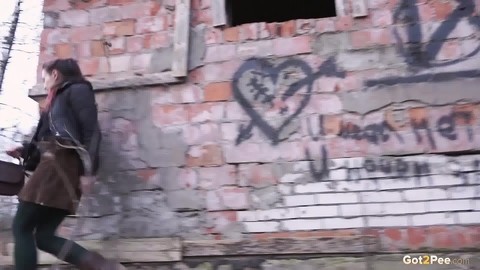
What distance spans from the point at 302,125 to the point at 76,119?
1.39 m

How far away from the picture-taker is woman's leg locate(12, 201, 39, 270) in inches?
129

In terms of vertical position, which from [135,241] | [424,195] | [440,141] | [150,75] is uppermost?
[150,75]

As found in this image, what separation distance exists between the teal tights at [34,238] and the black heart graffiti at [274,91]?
1228 millimetres

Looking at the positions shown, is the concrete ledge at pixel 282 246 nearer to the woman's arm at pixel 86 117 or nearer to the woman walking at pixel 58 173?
the woman walking at pixel 58 173

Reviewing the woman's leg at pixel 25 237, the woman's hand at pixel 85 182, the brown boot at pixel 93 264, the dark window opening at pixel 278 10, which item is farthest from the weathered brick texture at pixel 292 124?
the dark window opening at pixel 278 10

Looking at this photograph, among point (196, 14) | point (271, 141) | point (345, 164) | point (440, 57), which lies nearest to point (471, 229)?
point (345, 164)

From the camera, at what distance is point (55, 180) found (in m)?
3.32

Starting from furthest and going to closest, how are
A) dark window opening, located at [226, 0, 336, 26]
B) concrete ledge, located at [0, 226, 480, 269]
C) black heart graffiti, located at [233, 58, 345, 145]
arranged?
dark window opening, located at [226, 0, 336, 26] → black heart graffiti, located at [233, 58, 345, 145] → concrete ledge, located at [0, 226, 480, 269]

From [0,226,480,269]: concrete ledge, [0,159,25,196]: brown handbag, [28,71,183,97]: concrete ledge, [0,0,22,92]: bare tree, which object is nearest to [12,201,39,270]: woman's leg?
[0,159,25,196]: brown handbag

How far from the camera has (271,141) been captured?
3701mm

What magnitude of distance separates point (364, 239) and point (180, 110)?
145 centimetres

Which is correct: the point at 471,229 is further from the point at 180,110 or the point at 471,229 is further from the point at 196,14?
the point at 196,14

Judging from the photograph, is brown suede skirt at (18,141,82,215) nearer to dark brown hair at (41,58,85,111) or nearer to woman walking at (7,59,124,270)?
woman walking at (7,59,124,270)

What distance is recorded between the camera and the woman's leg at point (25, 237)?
3275mm
